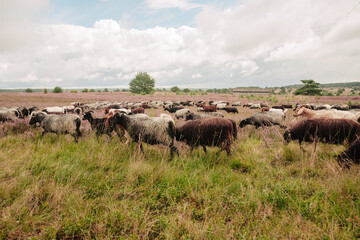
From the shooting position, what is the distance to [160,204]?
8.68 feet

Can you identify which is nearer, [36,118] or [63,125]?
[63,125]

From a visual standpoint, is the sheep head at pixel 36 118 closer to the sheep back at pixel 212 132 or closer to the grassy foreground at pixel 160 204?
the grassy foreground at pixel 160 204

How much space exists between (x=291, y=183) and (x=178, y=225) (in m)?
2.63

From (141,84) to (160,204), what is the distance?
7885 cm

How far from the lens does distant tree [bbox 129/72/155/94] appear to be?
76312 millimetres

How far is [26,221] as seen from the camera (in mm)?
1992

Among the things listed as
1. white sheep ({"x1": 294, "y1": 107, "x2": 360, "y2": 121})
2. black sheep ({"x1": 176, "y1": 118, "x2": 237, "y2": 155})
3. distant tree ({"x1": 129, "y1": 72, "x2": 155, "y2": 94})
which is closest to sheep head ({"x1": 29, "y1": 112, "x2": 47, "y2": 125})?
black sheep ({"x1": 176, "y1": 118, "x2": 237, "y2": 155})

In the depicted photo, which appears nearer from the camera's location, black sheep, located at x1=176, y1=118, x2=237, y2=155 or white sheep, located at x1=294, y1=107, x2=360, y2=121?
black sheep, located at x1=176, y1=118, x2=237, y2=155

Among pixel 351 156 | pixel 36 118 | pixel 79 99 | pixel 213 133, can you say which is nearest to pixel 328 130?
pixel 351 156

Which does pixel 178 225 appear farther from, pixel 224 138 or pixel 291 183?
pixel 224 138

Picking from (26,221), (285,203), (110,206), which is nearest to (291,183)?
(285,203)

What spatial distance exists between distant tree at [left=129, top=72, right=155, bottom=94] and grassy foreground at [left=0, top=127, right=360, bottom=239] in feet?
249

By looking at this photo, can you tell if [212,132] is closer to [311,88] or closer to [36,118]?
[36,118]

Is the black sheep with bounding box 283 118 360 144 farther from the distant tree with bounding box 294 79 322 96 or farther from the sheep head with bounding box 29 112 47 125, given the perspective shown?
the distant tree with bounding box 294 79 322 96
